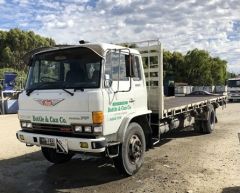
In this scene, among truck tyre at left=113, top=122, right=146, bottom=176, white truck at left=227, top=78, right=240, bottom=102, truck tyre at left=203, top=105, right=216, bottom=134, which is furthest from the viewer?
white truck at left=227, top=78, right=240, bottom=102

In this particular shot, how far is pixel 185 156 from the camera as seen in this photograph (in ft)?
31.4

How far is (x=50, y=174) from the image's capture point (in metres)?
8.19

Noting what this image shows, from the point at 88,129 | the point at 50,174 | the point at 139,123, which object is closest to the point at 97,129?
the point at 88,129

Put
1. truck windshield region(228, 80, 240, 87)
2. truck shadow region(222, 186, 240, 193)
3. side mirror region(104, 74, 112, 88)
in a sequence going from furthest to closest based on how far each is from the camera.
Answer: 1. truck windshield region(228, 80, 240, 87)
2. side mirror region(104, 74, 112, 88)
3. truck shadow region(222, 186, 240, 193)

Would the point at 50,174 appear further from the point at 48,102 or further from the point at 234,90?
the point at 234,90

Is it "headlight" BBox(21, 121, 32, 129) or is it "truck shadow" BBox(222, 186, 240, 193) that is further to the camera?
"headlight" BBox(21, 121, 32, 129)


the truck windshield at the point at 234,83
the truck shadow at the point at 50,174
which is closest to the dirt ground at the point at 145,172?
the truck shadow at the point at 50,174

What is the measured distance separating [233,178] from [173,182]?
1.19 m

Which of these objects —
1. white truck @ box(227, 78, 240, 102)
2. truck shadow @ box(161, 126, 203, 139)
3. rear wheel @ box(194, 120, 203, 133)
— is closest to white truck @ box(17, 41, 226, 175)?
truck shadow @ box(161, 126, 203, 139)

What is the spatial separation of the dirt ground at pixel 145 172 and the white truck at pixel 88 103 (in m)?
0.57

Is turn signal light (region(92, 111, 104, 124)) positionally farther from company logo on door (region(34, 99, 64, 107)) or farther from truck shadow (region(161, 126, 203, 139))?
truck shadow (region(161, 126, 203, 139))

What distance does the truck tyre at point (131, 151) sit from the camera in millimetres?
7508

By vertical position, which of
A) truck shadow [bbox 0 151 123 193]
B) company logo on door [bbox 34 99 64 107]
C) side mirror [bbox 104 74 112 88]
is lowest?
truck shadow [bbox 0 151 123 193]

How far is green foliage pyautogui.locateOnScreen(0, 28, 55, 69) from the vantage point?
144 ft
